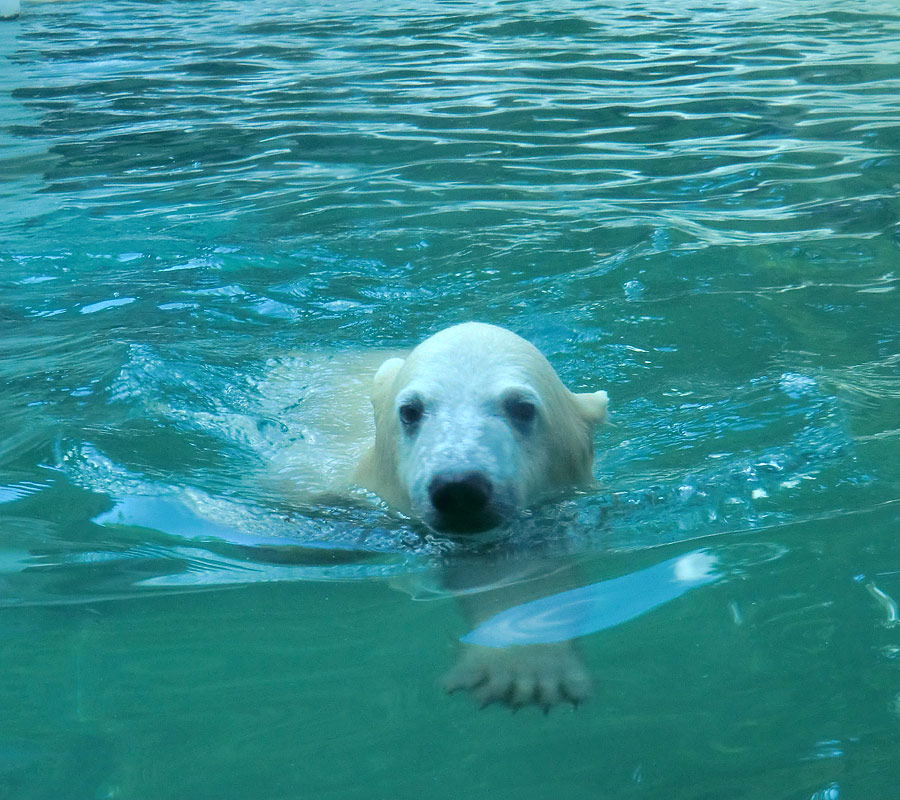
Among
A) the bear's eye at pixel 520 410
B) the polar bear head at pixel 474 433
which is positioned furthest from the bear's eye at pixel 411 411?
the bear's eye at pixel 520 410

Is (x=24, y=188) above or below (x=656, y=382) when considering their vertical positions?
above

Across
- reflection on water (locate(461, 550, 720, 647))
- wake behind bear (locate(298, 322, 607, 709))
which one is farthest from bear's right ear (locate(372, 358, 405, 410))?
reflection on water (locate(461, 550, 720, 647))

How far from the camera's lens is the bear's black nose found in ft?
9.45

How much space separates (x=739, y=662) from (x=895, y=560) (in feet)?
2.01

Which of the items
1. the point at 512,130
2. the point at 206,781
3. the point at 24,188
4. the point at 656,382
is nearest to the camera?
the point at 206,781

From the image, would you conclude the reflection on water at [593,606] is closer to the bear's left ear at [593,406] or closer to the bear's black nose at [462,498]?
the bear's black nose at [462,498]

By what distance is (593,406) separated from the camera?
3.83 meters

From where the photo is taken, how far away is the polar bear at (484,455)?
2.45 metres

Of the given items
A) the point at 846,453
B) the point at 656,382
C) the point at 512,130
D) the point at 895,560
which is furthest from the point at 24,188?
the point at 895,560

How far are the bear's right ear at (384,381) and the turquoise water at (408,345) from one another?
1.46 feet

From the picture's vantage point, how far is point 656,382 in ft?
15.2

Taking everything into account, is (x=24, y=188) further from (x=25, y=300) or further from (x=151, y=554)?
(x=151, y=554)

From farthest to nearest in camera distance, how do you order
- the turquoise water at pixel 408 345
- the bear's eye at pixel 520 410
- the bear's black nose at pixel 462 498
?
the bear's eye at pixel 520 410 < the bear's black nose at pixel 462 498 < the turquoise water at pixel 408 345

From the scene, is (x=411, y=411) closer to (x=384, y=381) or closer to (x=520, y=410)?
(x=520, y=410)
